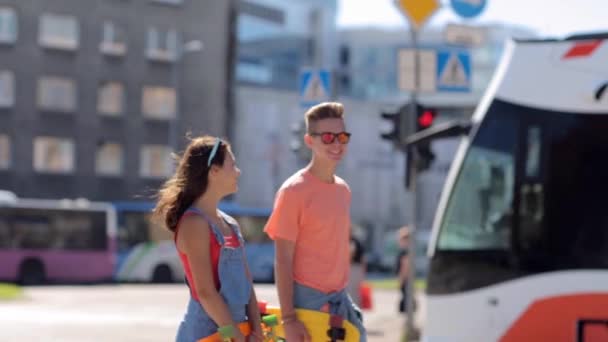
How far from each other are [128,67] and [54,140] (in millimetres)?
4936

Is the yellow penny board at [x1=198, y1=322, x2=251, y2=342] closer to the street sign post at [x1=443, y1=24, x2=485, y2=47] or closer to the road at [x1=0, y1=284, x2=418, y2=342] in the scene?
the road at [x1=0, y1=284, x2=418, y2=342]

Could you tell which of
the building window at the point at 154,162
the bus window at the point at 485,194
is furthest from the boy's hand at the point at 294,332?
the building window at the point at 154,162

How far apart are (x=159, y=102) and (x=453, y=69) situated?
46.4 m

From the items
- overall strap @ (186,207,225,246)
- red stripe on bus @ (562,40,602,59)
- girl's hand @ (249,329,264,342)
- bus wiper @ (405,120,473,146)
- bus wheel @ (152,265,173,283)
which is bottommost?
bus wheel @ (152,265,173,283)

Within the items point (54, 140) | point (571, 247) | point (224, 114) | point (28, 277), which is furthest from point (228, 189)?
point (224, 114)

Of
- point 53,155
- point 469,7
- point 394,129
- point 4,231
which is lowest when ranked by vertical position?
point 4,231

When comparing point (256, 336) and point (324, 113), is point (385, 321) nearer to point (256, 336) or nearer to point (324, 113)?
point (324, 113)

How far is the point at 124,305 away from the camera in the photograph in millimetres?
26609

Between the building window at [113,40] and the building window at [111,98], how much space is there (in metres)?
1.42

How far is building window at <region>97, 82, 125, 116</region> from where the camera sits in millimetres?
60125

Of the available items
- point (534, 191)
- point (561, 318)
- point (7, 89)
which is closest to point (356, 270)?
point (534, 191)

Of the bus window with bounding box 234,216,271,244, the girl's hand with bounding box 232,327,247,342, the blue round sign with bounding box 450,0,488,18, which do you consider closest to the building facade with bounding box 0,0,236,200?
the bus window with bounding box 234,216,271,244

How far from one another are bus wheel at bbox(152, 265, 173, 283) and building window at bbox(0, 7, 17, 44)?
16984 mm

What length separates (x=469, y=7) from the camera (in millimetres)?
17625
